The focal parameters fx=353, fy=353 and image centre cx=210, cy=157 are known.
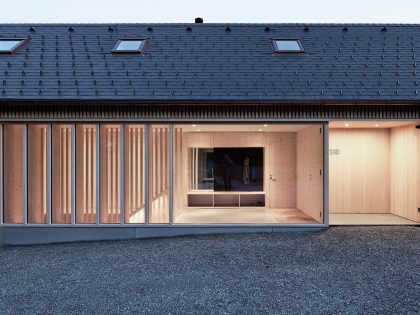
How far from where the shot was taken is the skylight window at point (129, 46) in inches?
361

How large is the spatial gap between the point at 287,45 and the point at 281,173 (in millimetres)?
4049

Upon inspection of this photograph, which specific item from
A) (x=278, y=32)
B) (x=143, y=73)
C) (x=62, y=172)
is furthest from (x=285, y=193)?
(x=62, y=172)

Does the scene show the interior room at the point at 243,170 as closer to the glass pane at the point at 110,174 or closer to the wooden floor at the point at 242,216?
the wooden floor at the point at 242,216

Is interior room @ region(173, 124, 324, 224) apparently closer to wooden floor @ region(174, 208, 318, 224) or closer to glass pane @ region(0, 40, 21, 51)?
wooden floor @ region(174, 208, 318, 224)

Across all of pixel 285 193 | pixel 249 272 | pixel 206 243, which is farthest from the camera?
pixel 285 193

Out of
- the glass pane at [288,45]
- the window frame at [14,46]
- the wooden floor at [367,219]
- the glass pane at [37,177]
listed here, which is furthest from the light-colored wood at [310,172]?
the window frame at [14,46]

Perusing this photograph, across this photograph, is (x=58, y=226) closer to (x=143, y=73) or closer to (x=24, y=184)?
(x=24, y=184)

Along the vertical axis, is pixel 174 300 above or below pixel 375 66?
below

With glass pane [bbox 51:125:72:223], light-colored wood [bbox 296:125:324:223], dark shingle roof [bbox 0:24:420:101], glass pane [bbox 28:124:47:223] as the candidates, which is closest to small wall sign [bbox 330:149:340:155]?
light-colored wood [bbox 296:125:324:223]

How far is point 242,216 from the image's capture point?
365 inches

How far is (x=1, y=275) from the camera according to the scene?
5480 mm

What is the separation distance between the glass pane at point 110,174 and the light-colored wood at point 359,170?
6154 millimetres

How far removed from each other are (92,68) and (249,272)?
20.1 ft

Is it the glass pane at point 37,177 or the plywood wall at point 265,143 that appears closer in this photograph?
the glass pane at point 37,177
